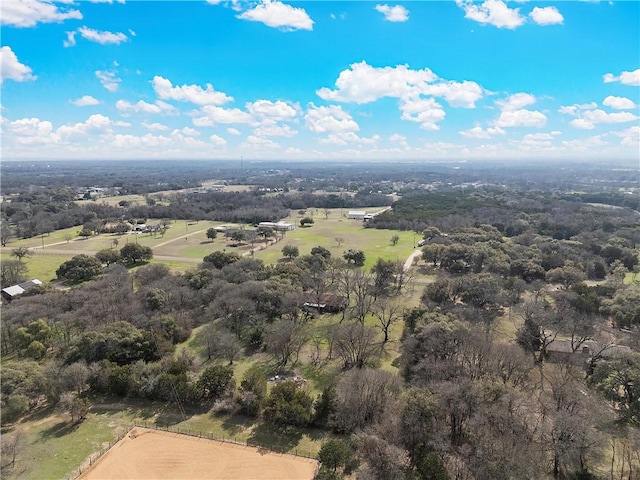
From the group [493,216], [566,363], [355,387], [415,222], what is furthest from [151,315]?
[493,216]

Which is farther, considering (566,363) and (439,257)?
(439,257)

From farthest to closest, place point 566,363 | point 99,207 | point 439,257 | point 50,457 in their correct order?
point 99,207, point 439,257, point 566,363, point 50,457

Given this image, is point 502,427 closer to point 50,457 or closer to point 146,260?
point 50,457

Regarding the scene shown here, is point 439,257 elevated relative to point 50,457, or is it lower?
elevated

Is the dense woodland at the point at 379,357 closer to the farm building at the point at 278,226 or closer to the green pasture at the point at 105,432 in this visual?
the green pasture at the point at 105,432

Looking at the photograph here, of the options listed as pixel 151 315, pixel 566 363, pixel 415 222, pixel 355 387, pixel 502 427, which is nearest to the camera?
pixel 502 427

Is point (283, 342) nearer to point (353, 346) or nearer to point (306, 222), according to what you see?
point (353, 346)

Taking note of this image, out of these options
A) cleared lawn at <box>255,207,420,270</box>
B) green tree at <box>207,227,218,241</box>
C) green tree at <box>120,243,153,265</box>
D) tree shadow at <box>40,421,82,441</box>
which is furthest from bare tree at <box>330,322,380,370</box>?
green tree at <box>207,227,218,241</box>
